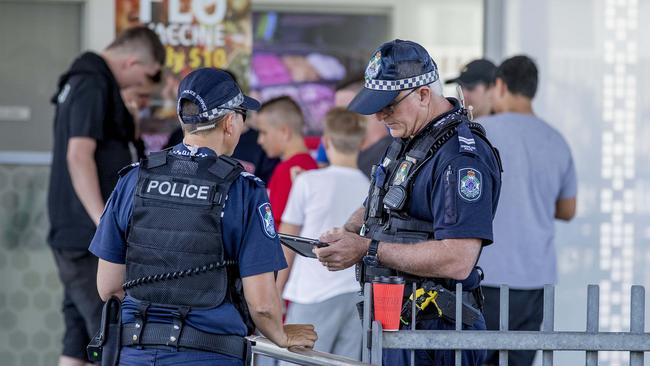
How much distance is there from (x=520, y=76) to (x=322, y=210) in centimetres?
114

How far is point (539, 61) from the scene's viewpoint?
6.86 meters

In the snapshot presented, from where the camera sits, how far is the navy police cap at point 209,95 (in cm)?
359

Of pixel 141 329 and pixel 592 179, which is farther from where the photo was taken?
pixel 592 179

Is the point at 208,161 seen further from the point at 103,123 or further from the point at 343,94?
the point at 343,94

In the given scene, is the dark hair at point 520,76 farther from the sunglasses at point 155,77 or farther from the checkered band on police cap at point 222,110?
the checkered band on police cap at point 222,110

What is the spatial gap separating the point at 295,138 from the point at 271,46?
2.85m

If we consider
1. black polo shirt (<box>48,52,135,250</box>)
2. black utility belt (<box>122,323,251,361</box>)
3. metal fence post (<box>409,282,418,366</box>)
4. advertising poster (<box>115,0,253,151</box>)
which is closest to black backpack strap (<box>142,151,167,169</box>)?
black utility belt (<box>122,323,251,361</box>)

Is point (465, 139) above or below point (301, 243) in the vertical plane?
above

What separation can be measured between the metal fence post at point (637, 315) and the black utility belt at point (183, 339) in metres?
1.16

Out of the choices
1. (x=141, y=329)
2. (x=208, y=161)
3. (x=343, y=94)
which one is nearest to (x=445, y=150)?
(x=208, y=161)

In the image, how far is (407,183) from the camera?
3.64 m

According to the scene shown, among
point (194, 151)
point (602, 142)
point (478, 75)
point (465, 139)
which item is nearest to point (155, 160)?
point (194, 151)

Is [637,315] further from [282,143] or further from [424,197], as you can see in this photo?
[282,143]

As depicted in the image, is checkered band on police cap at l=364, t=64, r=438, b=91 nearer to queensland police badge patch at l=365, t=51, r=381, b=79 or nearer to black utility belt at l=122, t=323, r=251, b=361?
queensland police badge patch at l=365, t=51, r=381, b=79
